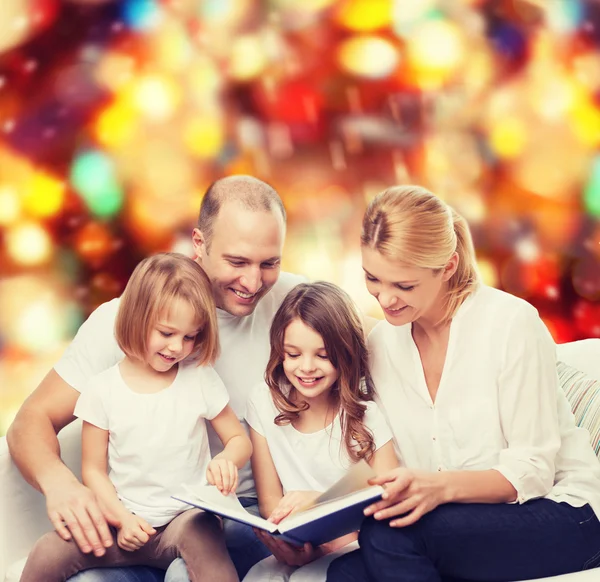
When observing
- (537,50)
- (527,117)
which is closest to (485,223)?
(527,117)

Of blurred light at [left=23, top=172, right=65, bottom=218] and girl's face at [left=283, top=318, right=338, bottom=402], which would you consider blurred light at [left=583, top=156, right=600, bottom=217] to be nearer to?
girl's face at [left=283, top=318, right=338, bottom=402]

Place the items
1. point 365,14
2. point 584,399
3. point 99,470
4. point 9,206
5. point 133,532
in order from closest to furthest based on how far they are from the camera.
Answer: point 133,532, point 99,470, point 584,399, point 9,206, point 365,14

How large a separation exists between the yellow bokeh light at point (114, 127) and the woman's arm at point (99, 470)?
4.34 feet

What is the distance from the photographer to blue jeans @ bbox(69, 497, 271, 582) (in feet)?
4.75

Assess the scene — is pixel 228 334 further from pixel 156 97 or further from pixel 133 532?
pixel 156 97

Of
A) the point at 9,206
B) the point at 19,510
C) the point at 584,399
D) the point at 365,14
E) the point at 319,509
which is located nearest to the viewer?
the point at 319,509

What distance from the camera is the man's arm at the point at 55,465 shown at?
4.77ft

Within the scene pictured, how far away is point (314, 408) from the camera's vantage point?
1675mm

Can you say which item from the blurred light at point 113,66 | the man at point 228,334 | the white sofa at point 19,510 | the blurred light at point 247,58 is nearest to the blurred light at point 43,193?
the blurred light at point 113,66

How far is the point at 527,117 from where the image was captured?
2807mm

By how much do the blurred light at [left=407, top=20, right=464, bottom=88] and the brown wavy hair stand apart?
130 centimetres

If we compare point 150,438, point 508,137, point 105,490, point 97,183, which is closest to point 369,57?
point 508,137

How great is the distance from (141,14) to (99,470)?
1627 millimetres

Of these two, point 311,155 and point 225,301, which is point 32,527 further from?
point 311,155
